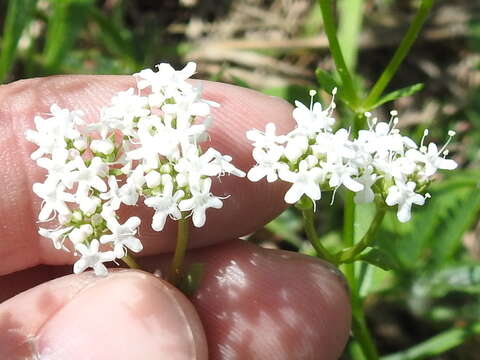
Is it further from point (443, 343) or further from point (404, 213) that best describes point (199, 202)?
point (443, 343)

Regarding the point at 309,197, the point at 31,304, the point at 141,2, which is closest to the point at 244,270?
the point at 309,197

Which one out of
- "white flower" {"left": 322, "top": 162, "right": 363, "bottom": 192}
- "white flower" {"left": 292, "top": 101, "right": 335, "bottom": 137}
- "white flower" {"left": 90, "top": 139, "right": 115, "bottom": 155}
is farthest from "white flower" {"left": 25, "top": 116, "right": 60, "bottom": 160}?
"white flower" {"left": 322, "top": 162, "right": 363, "bottom": 192}

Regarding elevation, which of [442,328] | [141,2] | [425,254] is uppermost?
[141,2]

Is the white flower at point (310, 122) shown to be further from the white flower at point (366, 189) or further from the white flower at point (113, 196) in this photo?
the white flower at point (113, 196)

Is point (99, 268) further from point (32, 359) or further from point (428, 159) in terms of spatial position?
point (428, 159)

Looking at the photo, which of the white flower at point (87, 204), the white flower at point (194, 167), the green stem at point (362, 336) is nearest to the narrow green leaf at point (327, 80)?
A: the white flower at point (194, 167)
